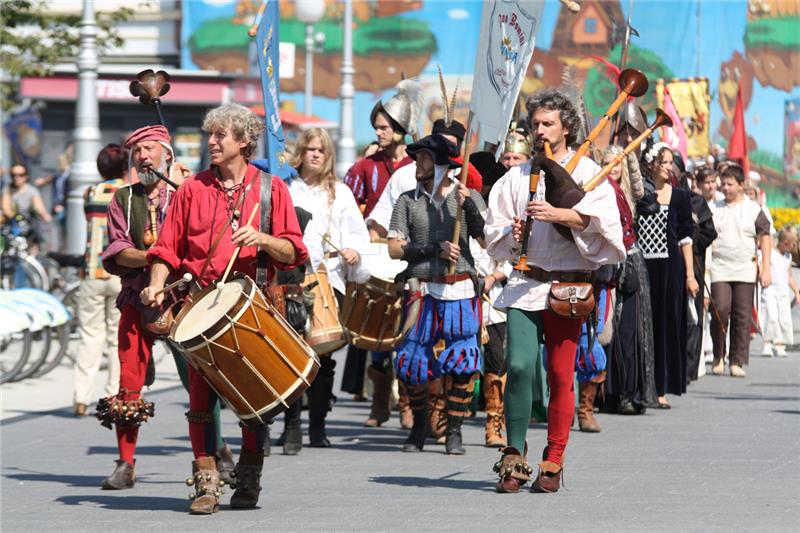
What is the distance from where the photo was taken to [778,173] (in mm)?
40562

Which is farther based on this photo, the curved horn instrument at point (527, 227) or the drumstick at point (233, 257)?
the curved horn instrument at point (527, 227)

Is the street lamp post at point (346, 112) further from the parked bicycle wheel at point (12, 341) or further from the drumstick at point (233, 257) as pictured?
the drumstick at point (233, 257)

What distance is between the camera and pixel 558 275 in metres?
8.59

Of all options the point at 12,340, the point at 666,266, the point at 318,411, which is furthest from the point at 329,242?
the point at 12,340

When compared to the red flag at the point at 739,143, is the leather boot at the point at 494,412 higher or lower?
lower

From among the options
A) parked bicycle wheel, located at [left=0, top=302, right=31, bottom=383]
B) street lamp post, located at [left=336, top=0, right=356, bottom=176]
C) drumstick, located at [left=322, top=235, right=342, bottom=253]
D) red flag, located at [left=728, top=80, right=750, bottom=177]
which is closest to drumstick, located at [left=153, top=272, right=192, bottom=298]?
drumstick, located at [left=322, top=235, right=342, bottom=253]

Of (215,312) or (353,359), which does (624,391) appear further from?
(215,312)

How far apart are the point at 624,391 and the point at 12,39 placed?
11.8 meters

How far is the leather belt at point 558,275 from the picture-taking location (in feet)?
28.2

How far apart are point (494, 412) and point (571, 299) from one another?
8.95 ft

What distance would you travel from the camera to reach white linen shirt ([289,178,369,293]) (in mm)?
10883

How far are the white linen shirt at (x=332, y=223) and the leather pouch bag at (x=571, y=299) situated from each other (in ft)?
8.34

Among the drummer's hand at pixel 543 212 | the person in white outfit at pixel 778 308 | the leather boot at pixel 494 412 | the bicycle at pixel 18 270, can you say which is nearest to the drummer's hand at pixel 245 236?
the drummer's hand at pixel 543 212

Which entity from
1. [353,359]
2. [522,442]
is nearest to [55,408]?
[353,359]
